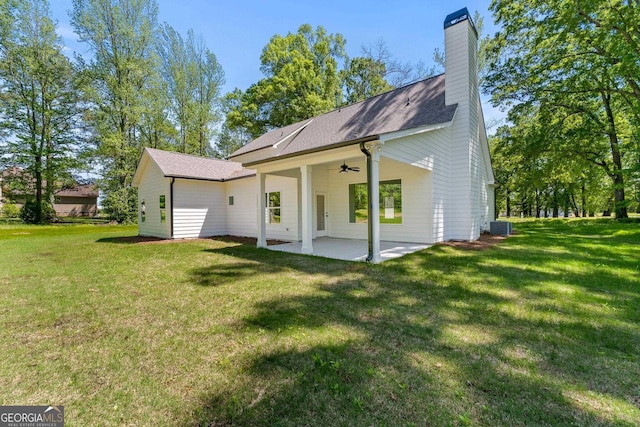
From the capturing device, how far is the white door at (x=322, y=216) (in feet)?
38.5

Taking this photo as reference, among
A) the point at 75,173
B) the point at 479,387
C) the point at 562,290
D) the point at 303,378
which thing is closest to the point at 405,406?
the point at 479,387

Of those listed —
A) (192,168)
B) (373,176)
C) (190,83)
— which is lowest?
(373,176)

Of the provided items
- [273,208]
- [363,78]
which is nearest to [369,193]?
[273,208]

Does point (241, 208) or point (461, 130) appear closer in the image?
point (461, 130)

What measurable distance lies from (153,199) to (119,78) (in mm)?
15498

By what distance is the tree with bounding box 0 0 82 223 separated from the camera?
20.0m

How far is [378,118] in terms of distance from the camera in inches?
400

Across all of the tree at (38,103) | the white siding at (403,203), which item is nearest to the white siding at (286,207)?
the white siding at (403,203)

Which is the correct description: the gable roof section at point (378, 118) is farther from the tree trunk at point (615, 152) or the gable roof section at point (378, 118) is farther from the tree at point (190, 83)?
the tree at point (190, 83)

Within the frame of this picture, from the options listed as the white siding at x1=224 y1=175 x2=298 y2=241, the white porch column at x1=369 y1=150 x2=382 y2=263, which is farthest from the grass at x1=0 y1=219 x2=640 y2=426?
the white siding at x1=224 y1=175 x2=298 y2=241

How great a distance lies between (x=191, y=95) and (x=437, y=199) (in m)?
24.7

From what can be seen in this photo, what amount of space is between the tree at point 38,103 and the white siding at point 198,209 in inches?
697

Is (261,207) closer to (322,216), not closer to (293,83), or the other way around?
(322,216)

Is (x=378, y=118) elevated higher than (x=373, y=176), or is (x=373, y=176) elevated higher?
(x=378, y=118)
